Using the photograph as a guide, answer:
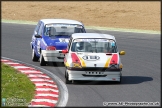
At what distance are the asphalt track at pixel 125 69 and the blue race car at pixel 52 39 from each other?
0.37 m

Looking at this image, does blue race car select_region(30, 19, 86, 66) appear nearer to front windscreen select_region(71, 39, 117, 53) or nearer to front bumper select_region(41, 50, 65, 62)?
front bumper select_region(41, 50, 65, 62)

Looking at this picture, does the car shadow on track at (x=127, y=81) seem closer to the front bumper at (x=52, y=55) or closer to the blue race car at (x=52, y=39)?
the front bumper at (x=52, y=55)

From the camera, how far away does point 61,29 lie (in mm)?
23016

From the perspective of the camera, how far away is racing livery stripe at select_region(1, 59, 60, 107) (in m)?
15.0

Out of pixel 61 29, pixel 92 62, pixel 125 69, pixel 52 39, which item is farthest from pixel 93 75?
pixel 61 29

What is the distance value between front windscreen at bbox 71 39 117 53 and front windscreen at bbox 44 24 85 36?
3537 mm

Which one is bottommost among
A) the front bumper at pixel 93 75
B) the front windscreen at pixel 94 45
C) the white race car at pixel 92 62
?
the front bumper at pixel 93 75

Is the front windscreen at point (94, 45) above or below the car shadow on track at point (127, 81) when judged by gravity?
above

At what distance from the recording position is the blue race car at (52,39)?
2173cm

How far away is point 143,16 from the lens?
4531 cm

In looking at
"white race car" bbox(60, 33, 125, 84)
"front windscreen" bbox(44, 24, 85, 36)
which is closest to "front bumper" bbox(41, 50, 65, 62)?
"front windscreen" bbox(44, 24, 85, 36)

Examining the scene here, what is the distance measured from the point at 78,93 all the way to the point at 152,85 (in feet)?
8.74

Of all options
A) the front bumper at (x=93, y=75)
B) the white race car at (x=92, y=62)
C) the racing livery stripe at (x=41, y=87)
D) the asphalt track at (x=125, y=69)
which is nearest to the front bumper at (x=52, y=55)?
the asphalt track at (x=125, y=69)

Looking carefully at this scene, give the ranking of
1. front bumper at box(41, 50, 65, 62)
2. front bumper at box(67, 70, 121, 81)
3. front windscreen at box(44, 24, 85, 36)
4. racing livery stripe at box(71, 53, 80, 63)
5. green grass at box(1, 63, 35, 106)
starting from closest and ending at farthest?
green grass at box(1, 63, 35, 106) < front bumper at box(67, 70, 121, 81) < racing livery stripe at box(71, 53, 80, 63) < front bumper at box(41, 50, 65, 62) < front windscreen at box(44, 24, 85, 36)
